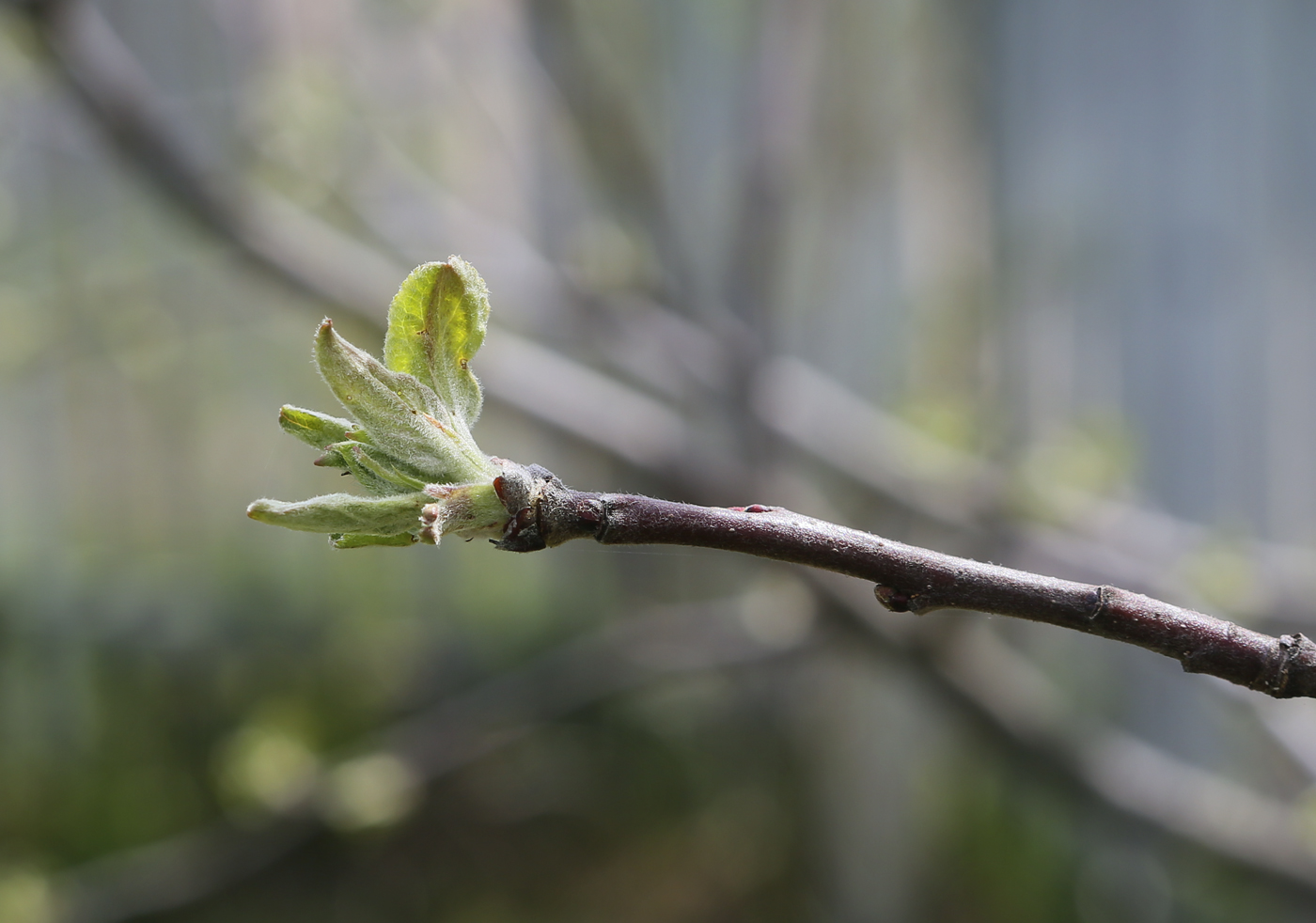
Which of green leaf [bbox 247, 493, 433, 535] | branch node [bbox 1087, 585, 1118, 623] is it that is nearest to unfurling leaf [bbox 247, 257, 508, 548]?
green leaf [bbox 247, 493, 433, 535]

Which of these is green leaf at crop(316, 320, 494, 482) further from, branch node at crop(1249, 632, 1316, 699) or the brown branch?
branch node at crop(1249, 632, 1316, 699)

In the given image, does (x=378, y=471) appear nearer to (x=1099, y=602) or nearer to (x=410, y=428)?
(x=410, y=428)

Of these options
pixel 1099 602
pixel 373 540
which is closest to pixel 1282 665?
pixel 1099 602

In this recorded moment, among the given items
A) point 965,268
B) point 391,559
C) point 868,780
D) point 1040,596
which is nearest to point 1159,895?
point 868,780

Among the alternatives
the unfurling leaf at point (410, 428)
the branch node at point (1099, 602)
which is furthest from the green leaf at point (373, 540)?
the branch node at point (1099, 602)

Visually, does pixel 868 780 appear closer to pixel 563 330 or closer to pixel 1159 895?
pixel 1159 895

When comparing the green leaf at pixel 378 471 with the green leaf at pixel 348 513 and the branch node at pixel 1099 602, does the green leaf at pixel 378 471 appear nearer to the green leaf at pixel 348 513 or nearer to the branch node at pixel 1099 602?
the green leaf at pixel 348 513
